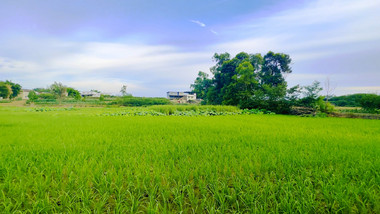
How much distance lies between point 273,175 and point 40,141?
447cm

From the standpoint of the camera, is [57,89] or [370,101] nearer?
[370,101]

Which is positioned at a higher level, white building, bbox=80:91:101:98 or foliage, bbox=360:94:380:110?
white building, bbox=80:91:101:98

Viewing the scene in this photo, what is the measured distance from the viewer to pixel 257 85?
17500mm

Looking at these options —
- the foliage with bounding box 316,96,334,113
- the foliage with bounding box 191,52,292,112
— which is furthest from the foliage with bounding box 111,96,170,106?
the foliage with bounding box 316,96,334,113

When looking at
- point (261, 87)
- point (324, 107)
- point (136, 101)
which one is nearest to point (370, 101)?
point (324, 107)

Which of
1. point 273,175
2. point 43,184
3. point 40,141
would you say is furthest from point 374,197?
point 40,141

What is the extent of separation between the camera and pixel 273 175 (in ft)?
6.91

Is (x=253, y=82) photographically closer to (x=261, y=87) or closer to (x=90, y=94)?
(x=261, y=87)

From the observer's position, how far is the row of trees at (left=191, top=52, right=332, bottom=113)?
13109 millimetres

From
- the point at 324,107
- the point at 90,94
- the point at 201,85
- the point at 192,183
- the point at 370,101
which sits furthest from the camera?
the point at 90,94

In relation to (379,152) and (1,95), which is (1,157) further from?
(1,95)

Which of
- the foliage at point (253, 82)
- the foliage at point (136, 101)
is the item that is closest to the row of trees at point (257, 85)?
the foliage at point (253, 82)

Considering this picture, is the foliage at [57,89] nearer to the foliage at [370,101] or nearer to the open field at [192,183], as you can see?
the open field at [192,183]

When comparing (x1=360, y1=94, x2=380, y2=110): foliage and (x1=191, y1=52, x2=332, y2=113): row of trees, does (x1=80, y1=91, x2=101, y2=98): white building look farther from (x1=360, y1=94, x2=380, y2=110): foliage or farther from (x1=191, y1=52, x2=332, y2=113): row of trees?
(x1=360, y1=94, x2=380, y2=110): foliage
